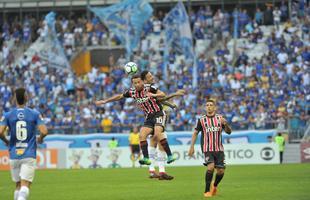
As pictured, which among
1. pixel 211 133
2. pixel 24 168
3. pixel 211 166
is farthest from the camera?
pixel 211 133

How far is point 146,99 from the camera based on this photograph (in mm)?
21250

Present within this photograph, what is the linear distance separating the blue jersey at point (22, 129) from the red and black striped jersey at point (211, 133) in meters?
4.51

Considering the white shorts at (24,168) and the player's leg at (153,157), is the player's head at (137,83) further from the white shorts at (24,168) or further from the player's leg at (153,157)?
the white shorts at (24,168)

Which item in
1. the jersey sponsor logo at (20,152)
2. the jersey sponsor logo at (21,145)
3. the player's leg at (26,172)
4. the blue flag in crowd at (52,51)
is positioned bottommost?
the player's leg at (26,172)

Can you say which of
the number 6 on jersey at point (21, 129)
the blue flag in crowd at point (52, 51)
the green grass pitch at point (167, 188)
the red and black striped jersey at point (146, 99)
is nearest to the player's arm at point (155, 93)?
the red and black striped jersey at point (146, 99)

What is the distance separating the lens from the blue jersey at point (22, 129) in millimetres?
14391

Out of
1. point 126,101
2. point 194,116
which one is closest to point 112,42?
point 126,101

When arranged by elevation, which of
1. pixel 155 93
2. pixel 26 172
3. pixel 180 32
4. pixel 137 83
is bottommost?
pixel 26 172

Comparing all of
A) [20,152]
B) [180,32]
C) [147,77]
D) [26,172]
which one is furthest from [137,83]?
[180,32]

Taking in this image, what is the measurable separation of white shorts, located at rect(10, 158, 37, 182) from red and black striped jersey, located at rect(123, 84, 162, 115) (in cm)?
A: 704

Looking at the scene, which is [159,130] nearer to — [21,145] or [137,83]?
[137,83]

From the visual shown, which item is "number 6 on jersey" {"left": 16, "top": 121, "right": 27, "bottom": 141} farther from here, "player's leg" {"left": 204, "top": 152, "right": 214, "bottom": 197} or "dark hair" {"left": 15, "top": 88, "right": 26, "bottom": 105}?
"player's leg" {"left": 204, "top": 152, "right": 214, "bottom": 197}

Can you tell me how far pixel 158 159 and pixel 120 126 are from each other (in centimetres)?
1929

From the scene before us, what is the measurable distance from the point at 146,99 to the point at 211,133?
3951 mm
